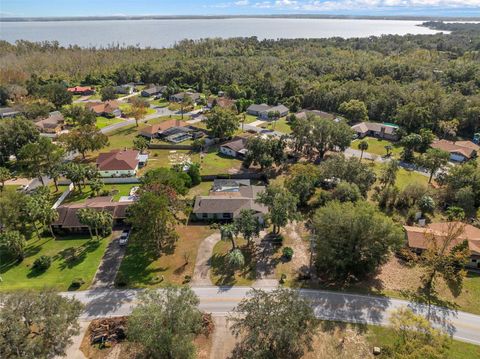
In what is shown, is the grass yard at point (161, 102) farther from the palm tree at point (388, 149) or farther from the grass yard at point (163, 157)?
the palm tree at point (388, 149)

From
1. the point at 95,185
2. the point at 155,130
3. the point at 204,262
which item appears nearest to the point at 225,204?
the point at 204,262

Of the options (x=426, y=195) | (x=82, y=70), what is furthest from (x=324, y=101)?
(x=82, y=70)

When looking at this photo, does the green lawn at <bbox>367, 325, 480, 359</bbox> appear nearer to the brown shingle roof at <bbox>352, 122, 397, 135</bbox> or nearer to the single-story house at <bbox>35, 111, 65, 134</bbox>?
the brown shingle roof at <bbox>352, 122, 397, 135</bbox>

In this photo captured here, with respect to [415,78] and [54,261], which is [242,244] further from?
[415,78]

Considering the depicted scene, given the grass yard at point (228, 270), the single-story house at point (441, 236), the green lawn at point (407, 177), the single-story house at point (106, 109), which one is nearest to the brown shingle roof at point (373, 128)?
the green lawn at point (407, 177)

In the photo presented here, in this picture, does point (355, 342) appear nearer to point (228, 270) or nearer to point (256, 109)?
point (228, 270)
